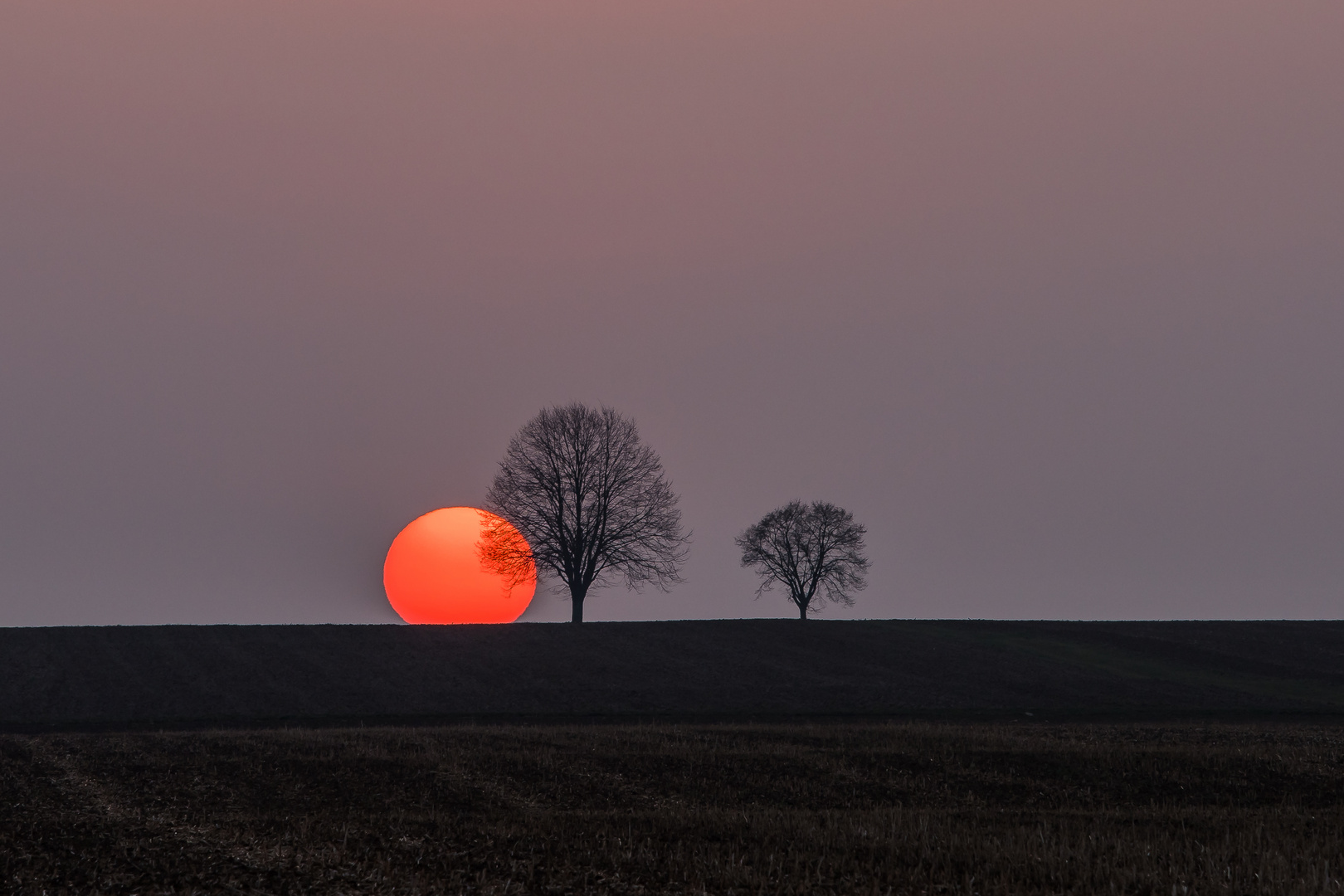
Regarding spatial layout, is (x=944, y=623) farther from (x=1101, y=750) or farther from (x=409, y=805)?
(x=409, y=805)

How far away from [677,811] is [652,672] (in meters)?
36.1

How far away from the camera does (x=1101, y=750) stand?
29031mm

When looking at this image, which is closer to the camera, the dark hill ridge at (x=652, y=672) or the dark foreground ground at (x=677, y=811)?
the dark foreground ground at (x=677, y=811)

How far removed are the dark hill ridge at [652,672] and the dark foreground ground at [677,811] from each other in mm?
12038

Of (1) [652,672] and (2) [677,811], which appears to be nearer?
(2) [677,811]

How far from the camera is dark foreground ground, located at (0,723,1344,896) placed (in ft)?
48.6

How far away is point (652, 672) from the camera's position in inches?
2232

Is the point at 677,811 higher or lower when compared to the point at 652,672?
lower

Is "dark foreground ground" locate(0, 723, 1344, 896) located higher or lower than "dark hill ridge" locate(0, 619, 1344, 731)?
lower

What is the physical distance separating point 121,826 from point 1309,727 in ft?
118

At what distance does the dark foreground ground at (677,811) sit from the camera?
14.8 metres

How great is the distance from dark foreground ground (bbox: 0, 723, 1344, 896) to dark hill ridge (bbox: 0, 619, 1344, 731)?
39.5ft

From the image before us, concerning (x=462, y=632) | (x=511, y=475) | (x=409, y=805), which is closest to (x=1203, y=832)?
(x=409, y=805)

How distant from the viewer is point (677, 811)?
20.8 meters
